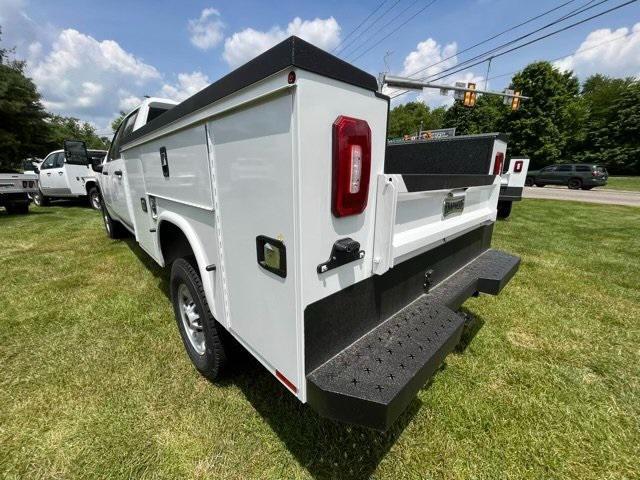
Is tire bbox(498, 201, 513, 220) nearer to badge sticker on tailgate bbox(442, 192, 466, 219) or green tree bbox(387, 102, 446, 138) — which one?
badge sticker on tailgate bbox(442, 192, 466, 219)

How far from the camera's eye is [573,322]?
2.97m

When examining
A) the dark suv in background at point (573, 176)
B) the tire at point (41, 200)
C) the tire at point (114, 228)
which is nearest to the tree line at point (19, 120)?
the tire at point (41, 200)

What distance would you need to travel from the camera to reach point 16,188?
328 inches

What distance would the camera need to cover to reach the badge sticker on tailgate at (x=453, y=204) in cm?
199

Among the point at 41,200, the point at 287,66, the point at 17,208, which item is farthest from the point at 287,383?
the point at 41,200

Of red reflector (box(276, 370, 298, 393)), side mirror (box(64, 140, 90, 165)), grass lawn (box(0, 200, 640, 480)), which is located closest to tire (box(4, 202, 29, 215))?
side mirror (box(64, 140, 90, 165))

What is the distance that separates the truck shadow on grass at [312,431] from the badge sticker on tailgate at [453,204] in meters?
1.25

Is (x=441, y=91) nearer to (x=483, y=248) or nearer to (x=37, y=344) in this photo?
(x=483, y=248)

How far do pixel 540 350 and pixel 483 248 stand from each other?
973 mm

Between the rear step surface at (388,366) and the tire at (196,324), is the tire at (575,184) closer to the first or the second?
the rear step surface at (388,366)

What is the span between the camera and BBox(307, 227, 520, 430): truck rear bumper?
116 centimetres

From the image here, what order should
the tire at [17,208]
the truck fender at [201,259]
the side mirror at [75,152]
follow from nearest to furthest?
the truck fender at [201,259], the side mirror at [75,152], the tire at [17,208]

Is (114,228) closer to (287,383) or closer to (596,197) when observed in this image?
(287,383)

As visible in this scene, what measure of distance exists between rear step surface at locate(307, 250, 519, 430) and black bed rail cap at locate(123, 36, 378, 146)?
1168mm
